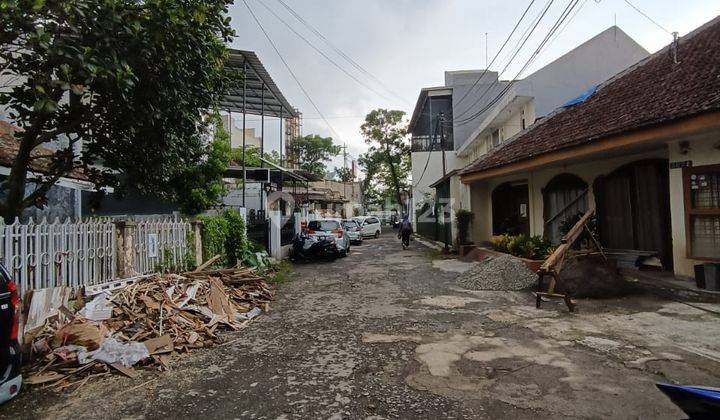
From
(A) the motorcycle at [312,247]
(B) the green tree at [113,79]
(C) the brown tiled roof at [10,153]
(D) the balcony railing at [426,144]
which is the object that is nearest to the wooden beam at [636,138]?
(B) the green tree at [113,79]

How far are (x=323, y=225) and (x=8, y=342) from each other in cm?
1249

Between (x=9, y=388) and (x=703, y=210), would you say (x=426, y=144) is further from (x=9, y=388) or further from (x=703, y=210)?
(x=9, y=388)

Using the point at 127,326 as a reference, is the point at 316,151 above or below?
above

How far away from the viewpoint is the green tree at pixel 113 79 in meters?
3.92

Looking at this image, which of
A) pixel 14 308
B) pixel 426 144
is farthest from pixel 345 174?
pixel 14 308

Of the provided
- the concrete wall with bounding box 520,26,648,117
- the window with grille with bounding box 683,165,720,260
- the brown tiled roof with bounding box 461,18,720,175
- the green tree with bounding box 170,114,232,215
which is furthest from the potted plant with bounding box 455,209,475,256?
the green tree with bounding box 170,114,232,215

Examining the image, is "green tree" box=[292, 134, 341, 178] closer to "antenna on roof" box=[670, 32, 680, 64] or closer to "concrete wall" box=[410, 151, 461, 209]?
"concrete wall" box=[410, 151, 461, 209]

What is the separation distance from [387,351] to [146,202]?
10761 millimetres

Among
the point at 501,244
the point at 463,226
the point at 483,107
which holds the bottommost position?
the point at 501,244

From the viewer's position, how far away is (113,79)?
14.0ft

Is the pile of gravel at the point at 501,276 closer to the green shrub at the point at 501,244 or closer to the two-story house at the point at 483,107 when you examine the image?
the green shrub at the point at 501,244

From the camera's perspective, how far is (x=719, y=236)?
693cm


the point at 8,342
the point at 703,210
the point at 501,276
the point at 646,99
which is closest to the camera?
the point at 8,342

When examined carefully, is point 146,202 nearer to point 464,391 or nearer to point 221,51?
point 221,51
